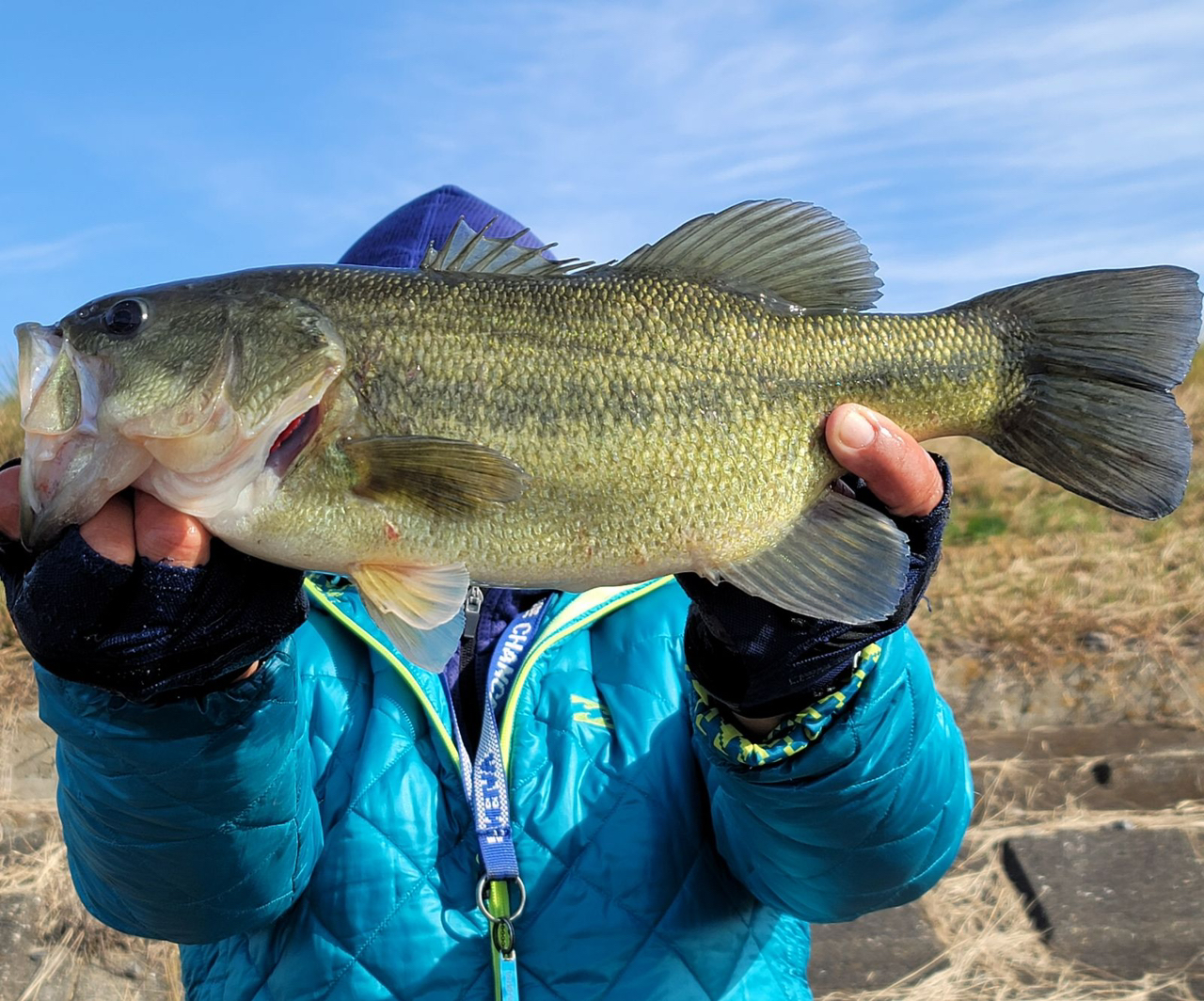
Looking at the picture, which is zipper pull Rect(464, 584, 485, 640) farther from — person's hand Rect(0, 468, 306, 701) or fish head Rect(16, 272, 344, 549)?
fish head Rect(16, 272, 344, 549)

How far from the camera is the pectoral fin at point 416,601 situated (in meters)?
1.46

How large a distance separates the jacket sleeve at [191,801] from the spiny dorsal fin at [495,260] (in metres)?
0.71

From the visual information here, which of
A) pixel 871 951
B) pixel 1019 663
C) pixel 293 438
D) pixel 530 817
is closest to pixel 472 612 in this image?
pixel 530 817

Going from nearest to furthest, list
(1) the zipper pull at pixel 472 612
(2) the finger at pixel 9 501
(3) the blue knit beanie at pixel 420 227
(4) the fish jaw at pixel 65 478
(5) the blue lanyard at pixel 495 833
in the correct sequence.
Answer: (4) the fish jaw at pixel 65 478 < (2) the finger at pixel 9 501 < (5) the blue lanyard at pixel 495 833 < (1) the zipper pull at pixel 472 612 < (3) the blue knit beanie at pixel 420 227

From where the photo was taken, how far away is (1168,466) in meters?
1.50

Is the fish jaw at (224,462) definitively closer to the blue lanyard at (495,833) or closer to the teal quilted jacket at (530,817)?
the teal quilted jacket at (530,817)

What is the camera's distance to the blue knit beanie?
2.65 m

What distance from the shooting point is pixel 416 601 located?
146 cm

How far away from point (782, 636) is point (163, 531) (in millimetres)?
925

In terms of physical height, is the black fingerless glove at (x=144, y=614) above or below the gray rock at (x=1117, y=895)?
above

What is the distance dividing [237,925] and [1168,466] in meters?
1.77

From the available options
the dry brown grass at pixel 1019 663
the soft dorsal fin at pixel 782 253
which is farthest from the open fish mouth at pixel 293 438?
the dry brown grass at pixel 1019 663

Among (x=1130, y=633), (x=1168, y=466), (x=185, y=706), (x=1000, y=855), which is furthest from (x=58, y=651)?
(x=1130, y=633)

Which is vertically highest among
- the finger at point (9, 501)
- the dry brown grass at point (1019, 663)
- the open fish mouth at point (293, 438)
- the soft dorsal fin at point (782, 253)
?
the soft dorsal fin at point (782, 253)
